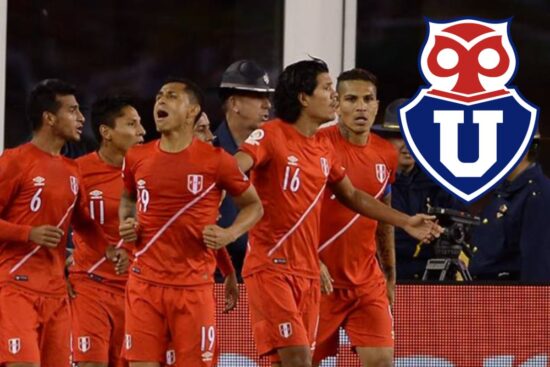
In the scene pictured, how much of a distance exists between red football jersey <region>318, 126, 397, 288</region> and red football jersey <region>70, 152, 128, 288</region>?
132cm

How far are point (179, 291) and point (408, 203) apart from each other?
2.98 metres

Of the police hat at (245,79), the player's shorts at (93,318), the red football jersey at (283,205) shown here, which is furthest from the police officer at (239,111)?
the red football jersey at (283,205)

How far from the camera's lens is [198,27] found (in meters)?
Answer: 14.2

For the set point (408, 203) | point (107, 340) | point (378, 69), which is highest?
point (378, 69)

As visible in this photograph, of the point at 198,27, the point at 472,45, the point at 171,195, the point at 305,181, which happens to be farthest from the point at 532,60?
the point at 171,195

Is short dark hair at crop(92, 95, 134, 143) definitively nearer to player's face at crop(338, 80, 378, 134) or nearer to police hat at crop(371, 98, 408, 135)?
player's face at crop(338, 80, 378, 134)

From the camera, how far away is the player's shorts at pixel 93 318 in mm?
12141

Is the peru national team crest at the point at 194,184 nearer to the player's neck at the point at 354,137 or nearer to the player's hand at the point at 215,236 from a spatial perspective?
the player's hand at the point at 215,236

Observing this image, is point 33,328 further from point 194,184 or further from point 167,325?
point 194,184

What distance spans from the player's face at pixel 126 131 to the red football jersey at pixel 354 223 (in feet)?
4.07

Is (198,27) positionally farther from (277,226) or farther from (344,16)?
(277,226)

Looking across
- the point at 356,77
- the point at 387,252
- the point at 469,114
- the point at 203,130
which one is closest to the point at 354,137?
the point at 356,77

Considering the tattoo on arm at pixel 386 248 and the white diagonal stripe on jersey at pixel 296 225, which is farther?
the tattoo on arm at pixel 386 248

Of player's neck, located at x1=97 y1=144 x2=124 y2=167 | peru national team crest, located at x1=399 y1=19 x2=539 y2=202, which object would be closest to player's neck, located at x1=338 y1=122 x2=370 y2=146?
player's neck, located at x1=97 y1=144 x2=124 y2=167
